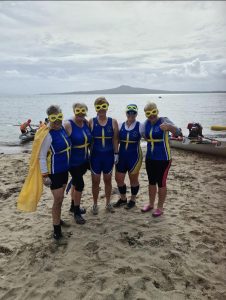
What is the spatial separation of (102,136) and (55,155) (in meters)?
1.16

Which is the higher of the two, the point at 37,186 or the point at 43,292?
the point at 37,186

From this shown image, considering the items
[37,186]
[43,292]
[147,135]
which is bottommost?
[43,292]

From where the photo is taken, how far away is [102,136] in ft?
17.8

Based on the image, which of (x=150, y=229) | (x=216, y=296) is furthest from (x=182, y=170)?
(x=216, y=296)

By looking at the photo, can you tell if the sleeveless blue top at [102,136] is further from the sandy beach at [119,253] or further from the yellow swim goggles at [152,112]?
the sandy beach at [119,253]

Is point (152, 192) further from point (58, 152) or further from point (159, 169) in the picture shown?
point (58, 152)

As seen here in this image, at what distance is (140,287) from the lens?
374 cm

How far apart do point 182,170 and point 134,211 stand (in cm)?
407

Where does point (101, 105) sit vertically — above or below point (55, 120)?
above

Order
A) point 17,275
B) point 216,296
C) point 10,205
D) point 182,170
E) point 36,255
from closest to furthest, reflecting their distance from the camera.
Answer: point 216,296 < point 17,275 < point 36,255 < point 10,205 < point 182,170

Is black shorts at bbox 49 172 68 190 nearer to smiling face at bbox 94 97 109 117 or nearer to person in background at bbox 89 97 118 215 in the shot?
person in background at bbox 89 97 118 215

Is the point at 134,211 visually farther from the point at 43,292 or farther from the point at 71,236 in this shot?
the point at 43,292

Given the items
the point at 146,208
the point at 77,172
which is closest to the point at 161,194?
the point at 146,208

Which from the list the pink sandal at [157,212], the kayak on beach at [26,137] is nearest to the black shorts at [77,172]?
the pink sandal at [157,212]
